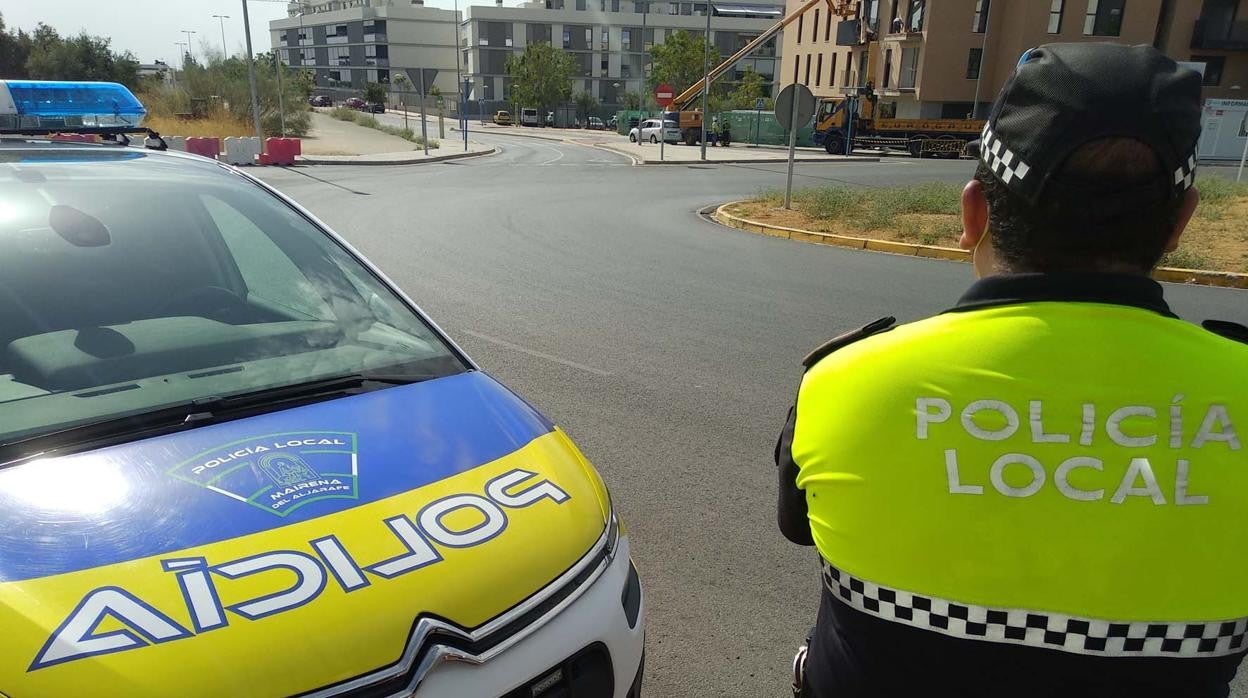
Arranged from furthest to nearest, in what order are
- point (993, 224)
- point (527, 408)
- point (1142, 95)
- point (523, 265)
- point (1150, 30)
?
1. point (1150, 30)
2. point (523, 265)
3. point (527, 408)
4. point (993, 224)
5. point (1142, 95)

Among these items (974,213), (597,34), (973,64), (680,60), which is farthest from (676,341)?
(597,34)

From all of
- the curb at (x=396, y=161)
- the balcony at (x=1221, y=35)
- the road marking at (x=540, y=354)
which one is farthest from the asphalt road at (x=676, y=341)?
the balcony at (x=1221, y=35)

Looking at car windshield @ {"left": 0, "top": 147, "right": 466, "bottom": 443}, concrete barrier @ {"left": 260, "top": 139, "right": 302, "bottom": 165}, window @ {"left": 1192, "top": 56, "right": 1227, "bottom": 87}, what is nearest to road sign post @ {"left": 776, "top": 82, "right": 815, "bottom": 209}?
car windshield @ {"left": 0, "top": 147, "right": 466, "bottom": 443}

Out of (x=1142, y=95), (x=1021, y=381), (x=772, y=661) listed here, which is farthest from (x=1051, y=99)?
(x=772, y=661)

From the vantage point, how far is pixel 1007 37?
46.0 meters

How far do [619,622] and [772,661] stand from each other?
3.73 ft

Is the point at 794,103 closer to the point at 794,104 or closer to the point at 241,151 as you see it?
the point at 794,104

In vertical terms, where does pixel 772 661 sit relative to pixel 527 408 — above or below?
below

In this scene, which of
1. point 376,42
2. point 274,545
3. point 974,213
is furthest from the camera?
point 376,42

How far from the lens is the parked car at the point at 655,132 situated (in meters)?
48.5

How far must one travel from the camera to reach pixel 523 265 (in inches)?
388

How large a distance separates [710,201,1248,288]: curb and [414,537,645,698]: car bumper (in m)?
6.67

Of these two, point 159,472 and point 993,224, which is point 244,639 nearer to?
point 159,472

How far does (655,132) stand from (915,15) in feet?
54.9
